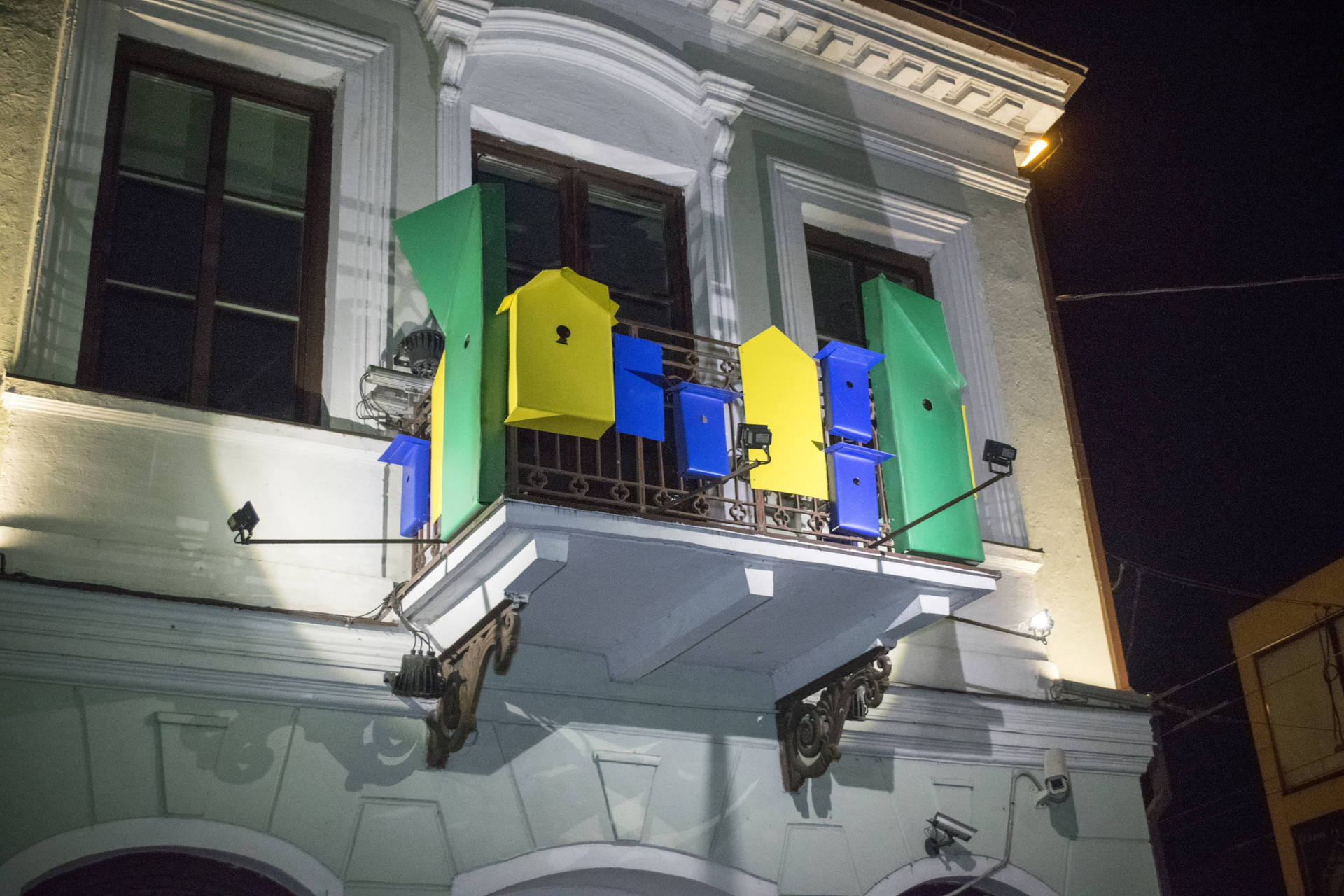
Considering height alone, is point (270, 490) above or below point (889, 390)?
below

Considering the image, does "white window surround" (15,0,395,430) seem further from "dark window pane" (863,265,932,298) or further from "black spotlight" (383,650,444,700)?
"dark window pane" (863,265,932,298)

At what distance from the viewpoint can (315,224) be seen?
7.46 meters

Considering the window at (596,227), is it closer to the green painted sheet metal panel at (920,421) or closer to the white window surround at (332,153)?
the white window surround at (332,153)

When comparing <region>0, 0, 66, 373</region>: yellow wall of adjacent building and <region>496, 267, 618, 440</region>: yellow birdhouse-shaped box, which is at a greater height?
<region>0, 0, 66, 373</region>: yellow wall of adjacent building

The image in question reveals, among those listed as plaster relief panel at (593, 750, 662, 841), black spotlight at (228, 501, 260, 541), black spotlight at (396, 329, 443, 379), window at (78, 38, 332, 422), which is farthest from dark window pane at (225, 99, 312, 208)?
plaster relief panel at (593, 750, 662, 841)

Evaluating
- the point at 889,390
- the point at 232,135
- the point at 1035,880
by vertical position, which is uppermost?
the point at 232,135

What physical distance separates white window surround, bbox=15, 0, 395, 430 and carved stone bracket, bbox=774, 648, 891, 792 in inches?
106

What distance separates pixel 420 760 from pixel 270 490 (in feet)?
4.63

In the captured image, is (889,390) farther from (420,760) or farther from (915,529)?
(420,760)

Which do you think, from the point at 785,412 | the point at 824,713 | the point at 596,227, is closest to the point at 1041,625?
the point at 824,713

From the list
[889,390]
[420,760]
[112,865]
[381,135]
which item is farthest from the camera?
[381,135]

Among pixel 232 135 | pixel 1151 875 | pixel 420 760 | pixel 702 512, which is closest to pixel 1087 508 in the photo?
pixel 1151 875

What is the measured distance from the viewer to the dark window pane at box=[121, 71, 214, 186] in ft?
23.8

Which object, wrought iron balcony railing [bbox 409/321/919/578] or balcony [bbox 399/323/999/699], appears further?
wrought iron balcony railing [bbox 409/321/919/578]
